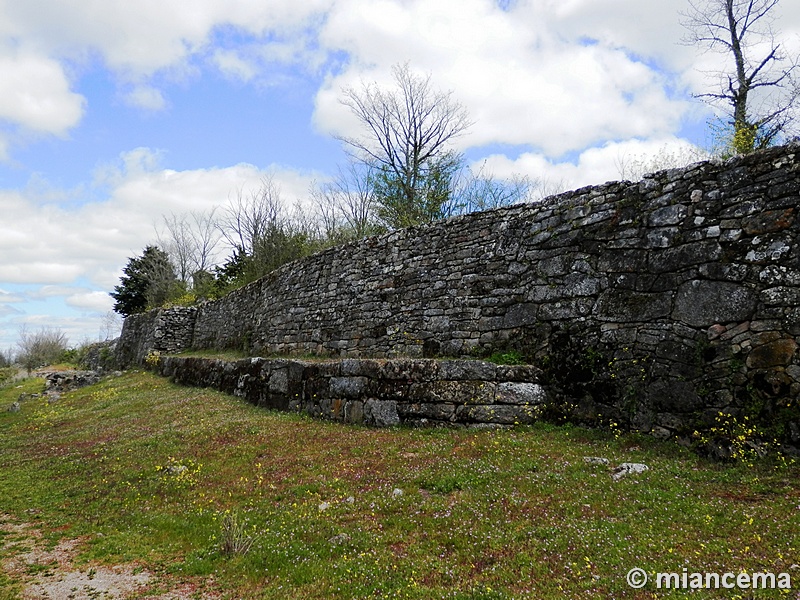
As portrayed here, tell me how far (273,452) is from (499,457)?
3639 millimetres

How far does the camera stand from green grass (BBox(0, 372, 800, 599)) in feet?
12.7

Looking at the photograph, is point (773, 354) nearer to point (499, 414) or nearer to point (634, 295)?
point (634, 295)

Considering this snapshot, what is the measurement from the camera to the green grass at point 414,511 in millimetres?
3871

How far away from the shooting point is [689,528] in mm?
4234

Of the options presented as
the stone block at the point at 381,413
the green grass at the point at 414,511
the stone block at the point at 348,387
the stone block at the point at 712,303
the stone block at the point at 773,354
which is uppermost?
the stone block at the point at 712,303

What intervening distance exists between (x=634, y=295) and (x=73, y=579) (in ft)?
24.7

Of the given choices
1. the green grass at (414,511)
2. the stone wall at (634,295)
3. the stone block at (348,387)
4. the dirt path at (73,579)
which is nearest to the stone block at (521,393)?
the stone wall at (634,295)

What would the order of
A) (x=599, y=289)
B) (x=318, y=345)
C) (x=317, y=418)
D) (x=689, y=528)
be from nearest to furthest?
(x=689, y=528)
(x=599, y=289)
(x=317, y=418)
(x=318, y=345)

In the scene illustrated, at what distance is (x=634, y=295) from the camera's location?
7.32 m

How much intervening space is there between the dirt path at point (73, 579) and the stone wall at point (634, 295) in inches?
225

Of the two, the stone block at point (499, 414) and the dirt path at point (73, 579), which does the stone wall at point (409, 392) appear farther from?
the dirt path at point (73, 579)

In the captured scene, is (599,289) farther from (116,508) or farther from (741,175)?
(116,508)

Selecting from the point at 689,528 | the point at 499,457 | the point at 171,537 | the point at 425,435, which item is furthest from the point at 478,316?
the point at 171,537

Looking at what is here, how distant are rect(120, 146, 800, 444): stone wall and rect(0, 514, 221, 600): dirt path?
5.73 metres
